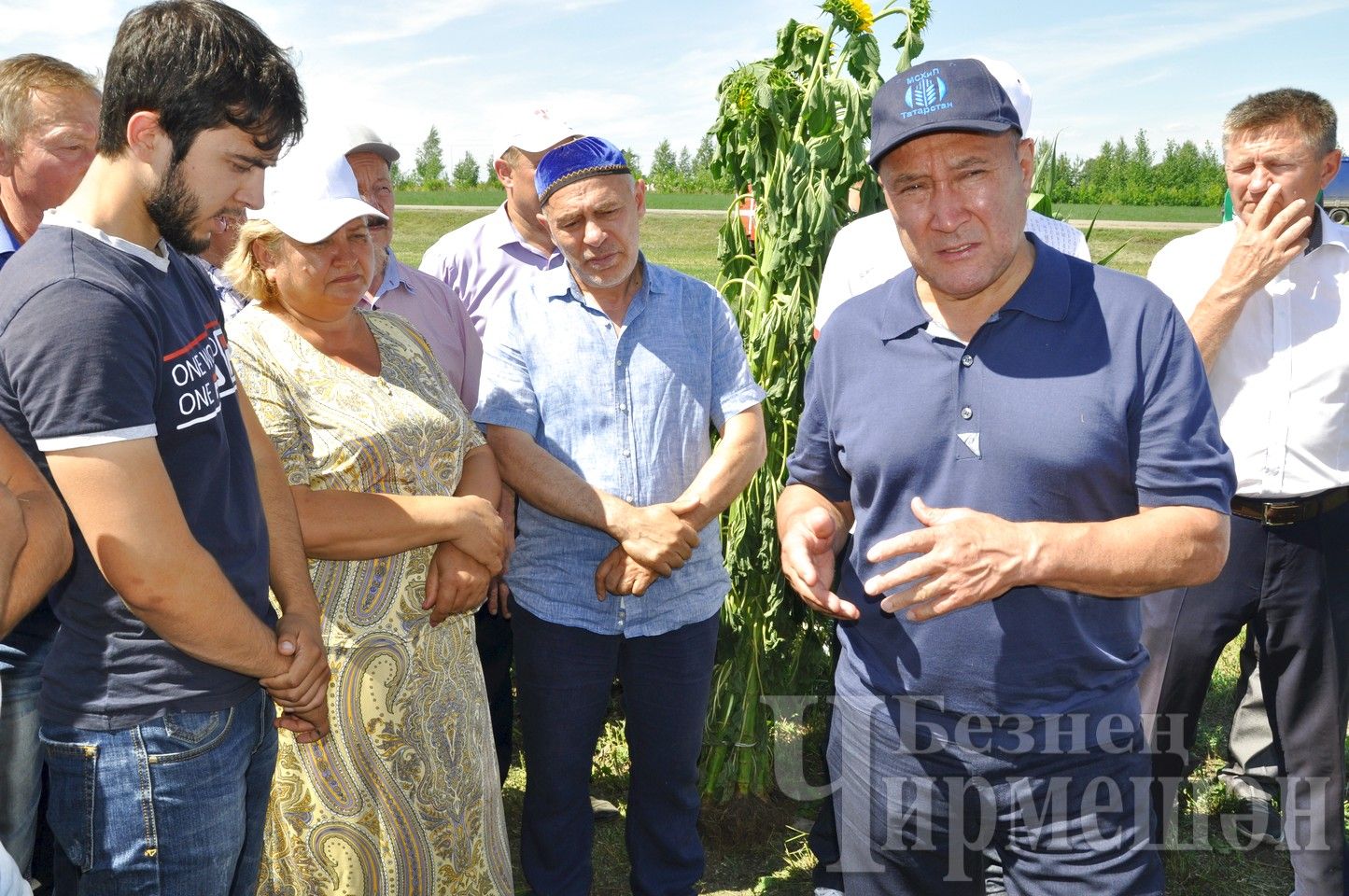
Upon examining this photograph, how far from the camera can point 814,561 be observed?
2068mm

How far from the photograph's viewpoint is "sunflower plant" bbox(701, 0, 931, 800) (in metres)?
3.40

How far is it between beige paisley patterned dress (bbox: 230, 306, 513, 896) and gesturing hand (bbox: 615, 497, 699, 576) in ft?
1.75

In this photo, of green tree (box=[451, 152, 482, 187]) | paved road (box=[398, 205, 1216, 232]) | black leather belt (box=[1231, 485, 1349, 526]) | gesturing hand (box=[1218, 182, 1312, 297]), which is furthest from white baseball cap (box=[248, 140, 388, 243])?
green tree (box=[451, 152, 482, 187])

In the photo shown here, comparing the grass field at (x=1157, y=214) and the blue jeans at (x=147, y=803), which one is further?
the grass field at (x=1157, y=214)

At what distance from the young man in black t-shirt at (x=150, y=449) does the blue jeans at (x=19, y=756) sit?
49 centimetres

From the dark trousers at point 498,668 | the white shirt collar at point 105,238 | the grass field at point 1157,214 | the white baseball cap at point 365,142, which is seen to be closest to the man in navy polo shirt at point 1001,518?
the white shirt collar at point 105,238

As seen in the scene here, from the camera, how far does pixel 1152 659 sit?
10.7 feet

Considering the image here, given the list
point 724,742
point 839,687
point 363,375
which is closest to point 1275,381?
point 839,687

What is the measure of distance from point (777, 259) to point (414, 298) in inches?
47.9

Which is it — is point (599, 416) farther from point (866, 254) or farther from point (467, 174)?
point (467, 174)

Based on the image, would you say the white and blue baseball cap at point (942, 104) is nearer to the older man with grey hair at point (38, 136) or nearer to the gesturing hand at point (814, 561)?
the gesturing hand at point (814, 561)

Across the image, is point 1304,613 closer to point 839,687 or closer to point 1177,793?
point 1177,793

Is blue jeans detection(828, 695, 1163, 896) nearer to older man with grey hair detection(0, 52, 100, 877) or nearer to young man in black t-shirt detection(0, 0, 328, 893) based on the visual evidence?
young man in black t-shirt detection(0, 0, 328, 893)

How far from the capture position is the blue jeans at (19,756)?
2.20 m
